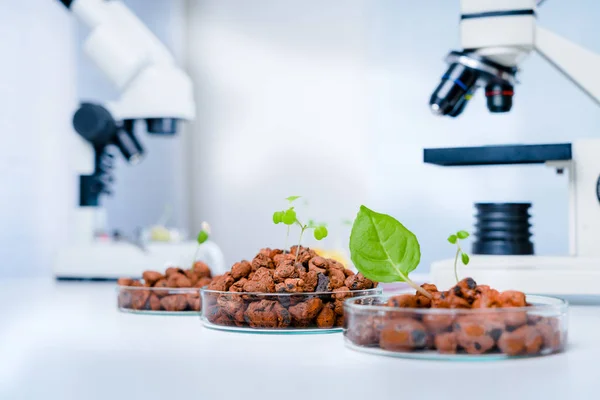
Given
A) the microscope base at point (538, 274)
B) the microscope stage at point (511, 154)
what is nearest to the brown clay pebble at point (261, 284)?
the microscope base at point (538, 274)

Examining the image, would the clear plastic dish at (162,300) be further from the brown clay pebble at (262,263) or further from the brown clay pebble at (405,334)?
the brown clay pebble at (405,334)

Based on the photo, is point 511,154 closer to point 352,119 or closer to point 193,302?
point 193,302

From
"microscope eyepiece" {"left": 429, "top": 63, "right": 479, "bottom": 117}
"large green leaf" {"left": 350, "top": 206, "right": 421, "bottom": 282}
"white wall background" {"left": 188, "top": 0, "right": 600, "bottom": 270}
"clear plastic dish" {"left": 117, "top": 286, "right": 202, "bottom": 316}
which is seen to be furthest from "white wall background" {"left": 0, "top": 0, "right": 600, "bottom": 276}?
"large green leaf" {"left": 350, "top": 206, "right": 421, "bottom": 282}

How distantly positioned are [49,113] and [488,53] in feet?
5.59

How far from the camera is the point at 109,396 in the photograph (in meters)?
0.61

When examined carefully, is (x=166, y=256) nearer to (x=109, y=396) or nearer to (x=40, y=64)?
(x=40, y=64)

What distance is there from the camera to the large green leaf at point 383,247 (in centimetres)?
75

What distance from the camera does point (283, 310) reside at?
85 cm

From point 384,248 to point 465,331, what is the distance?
0.12 metres

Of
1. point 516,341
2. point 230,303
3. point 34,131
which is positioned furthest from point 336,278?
point 34,131

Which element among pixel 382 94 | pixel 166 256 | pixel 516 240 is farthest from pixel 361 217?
pixel 382 94

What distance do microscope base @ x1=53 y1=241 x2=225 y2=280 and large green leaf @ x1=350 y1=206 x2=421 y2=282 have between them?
4.06ft

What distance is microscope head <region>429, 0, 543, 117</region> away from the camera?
144 cm

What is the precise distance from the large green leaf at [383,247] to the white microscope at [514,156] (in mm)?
597
